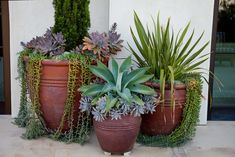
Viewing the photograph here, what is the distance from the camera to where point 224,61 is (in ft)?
14.9

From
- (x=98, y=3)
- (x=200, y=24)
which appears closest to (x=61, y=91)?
(x=98, y=3)

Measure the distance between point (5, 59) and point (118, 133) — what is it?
189cm

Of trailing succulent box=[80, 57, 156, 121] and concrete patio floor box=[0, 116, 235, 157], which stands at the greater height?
trailing succulent box=[80, 57, 156, 121]

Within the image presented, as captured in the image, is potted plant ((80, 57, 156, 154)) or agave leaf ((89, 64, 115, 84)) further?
agave leaf ((89, 64, 115, 84))

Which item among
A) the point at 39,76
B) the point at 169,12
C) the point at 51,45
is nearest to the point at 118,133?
the point at 39,76

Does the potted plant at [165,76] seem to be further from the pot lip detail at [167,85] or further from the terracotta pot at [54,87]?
the terracotta pot at [54,87]

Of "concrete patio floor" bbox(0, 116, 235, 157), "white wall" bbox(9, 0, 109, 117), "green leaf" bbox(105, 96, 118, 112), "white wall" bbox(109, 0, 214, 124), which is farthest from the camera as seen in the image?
"white wall" bbox(9, 0, 109, 117)

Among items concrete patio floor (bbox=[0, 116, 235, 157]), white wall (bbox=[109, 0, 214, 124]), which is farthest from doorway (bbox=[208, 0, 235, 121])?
concrete patio floor (bbox=[0, 116, 235, 157])

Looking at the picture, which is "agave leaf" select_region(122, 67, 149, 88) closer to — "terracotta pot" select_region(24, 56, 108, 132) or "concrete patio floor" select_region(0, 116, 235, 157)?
"terracotta pot" select_region(24, 56, 108, 132)

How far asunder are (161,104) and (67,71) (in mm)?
928

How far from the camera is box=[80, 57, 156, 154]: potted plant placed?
122 inches

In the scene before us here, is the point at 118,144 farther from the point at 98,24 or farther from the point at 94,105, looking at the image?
the point at 98,24

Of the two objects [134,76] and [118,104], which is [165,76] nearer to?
[134,76]

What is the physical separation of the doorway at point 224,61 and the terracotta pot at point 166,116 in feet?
3.11
